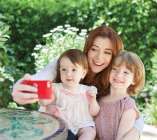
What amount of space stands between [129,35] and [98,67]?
3.77m

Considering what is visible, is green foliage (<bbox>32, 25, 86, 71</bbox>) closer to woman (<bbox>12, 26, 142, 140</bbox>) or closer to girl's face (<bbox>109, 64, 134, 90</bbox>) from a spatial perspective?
woman (<bbox>12, 26, 142, 140</bbox>)

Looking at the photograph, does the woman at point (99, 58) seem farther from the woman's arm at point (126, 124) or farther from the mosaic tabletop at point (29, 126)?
the mosaic tabletop at point (29, 126)

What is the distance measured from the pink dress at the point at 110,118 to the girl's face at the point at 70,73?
202 mm

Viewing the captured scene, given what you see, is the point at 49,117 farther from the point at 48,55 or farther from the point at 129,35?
the point at 129,35

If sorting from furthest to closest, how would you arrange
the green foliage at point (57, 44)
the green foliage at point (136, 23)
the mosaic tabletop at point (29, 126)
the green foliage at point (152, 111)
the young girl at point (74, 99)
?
the green foliage at point (136, 23) → the green foliage at point (57, 44) → the green foliage at point (152, 111) → the young girl at point (74, 99) → the mosaic tabletop at point (29, 126)

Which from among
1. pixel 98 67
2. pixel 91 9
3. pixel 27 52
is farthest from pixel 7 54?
pixel 98 67

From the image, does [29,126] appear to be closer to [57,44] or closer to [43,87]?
[43,87]

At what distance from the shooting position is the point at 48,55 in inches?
247

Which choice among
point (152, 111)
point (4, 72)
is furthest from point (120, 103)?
point (4, 72)

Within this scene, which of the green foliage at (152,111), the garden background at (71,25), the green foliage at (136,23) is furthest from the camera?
the green foliage at (136,23)

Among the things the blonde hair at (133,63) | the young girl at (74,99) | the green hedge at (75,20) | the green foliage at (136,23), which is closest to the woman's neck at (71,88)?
the young girl at (74,99)

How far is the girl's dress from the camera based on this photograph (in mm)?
2934

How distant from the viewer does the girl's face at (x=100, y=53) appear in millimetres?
3188

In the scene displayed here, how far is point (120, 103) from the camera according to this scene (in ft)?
9.77
